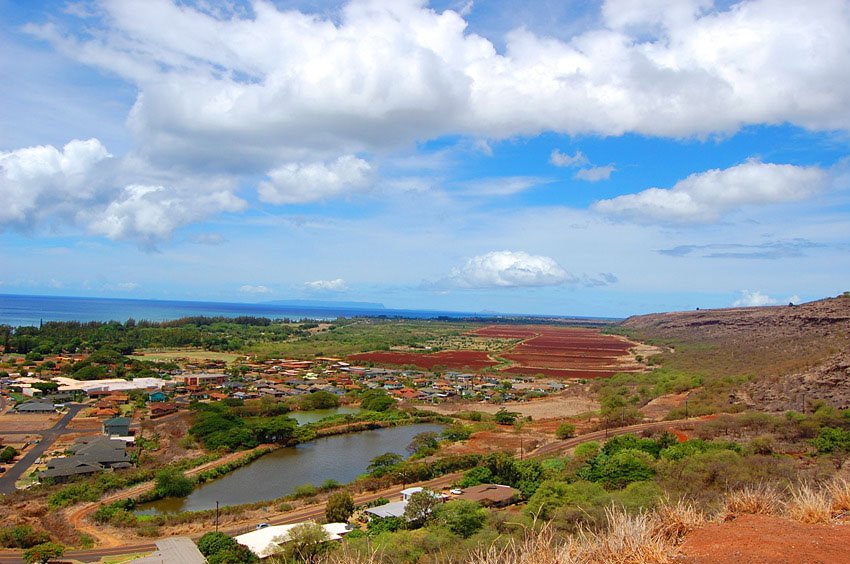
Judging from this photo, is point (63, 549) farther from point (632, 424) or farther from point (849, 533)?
point (632, 424)

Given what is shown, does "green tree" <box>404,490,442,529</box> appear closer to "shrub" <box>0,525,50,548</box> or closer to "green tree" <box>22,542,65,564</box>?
"green tree" <box>22,542,65,564</box>

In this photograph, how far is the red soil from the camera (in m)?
4.81

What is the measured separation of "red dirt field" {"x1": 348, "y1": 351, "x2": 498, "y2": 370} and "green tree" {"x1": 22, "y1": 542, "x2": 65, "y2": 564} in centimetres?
4973

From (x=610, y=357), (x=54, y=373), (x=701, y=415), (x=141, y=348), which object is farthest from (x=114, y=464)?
(x=610, y=357)

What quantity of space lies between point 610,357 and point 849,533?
73.8 metres

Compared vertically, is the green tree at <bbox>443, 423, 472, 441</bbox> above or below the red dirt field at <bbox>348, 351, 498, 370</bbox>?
above

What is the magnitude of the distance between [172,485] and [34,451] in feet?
34.4

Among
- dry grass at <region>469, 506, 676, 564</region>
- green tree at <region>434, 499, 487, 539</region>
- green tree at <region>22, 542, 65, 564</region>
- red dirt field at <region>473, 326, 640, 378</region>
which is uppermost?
dry grass at <region>469, 506, 676, 564</region>

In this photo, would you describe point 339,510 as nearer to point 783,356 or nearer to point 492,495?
point 492,495

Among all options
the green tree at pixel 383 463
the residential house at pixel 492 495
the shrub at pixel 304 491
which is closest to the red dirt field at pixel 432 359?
the green tree at pixel 383 463

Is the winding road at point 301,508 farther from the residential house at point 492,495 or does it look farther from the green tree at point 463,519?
the green tree at point 463,519

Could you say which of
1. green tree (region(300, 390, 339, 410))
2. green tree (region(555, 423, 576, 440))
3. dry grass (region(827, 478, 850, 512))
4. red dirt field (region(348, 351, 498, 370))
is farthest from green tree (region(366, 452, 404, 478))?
red dirt field (region(348, 351, 498, 370))

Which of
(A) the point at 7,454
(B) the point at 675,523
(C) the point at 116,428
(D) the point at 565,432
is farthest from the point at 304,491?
(B) the point at 675,523

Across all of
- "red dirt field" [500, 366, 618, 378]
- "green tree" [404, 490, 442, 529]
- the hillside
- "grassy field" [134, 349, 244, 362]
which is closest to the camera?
"green tree" [404, 490, 442, 529]
